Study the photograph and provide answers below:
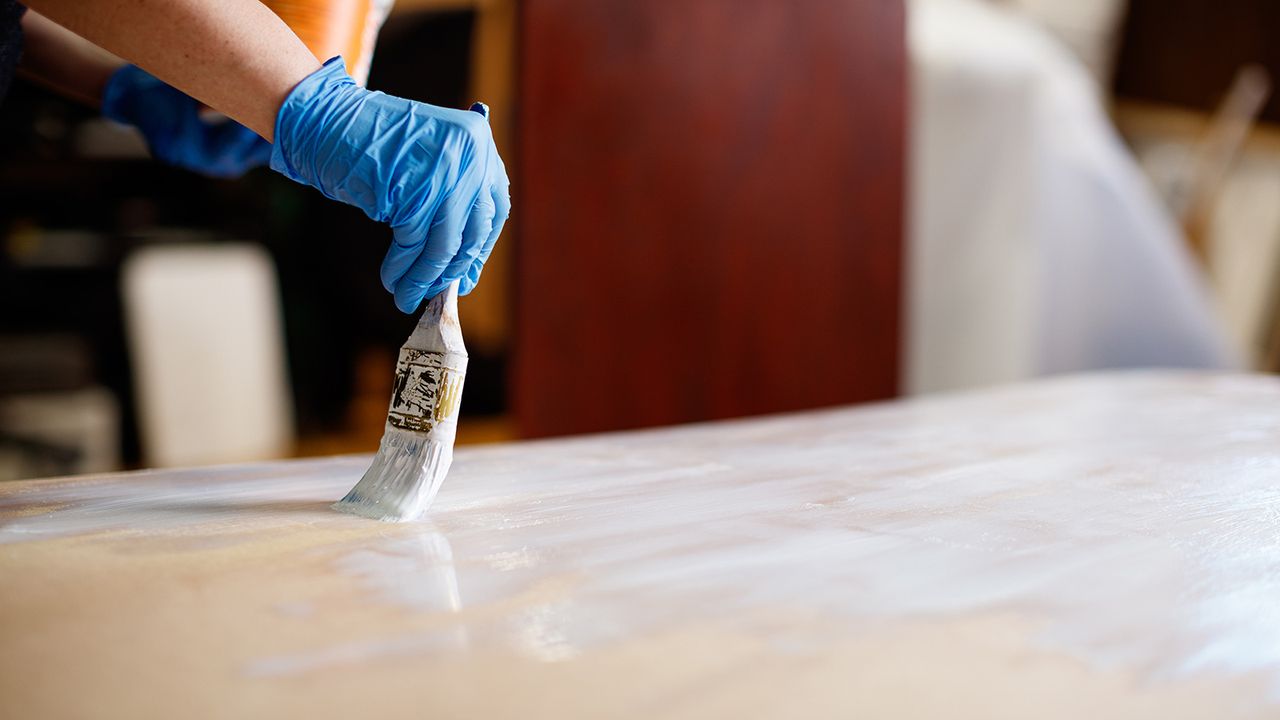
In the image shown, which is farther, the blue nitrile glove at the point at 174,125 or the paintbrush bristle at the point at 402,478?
the blue nitrile glove at the point at 174,125

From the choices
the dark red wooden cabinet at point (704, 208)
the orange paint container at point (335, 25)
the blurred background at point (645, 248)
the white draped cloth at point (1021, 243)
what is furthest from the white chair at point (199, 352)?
the orange paint container at point (335, 25)

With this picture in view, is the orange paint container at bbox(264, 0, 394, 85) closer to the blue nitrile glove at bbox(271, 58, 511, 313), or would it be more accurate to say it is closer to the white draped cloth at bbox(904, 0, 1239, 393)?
the blue nitrile glove at bbox(271, 58, 511, 313)

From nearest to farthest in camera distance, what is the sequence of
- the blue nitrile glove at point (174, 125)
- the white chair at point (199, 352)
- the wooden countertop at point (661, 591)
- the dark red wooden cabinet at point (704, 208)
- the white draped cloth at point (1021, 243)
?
the wooden countertop at point (661, 591) < the blue nitrile glove at point (174, 125) < the dark red wooden cabinet at point (704, 208) < the white draped cloth at point (1021, 243) < the white chair at point (199, 352)

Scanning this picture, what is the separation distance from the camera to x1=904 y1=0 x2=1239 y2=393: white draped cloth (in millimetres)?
2338

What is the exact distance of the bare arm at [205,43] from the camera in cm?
68

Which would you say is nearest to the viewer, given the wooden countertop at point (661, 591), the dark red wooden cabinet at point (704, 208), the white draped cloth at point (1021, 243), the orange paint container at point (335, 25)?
the wooden countertop at point (661, 591)

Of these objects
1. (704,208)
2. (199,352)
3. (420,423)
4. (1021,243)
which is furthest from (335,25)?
(199,352)

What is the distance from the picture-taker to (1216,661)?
0.50 metres

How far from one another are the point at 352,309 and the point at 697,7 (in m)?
2.01

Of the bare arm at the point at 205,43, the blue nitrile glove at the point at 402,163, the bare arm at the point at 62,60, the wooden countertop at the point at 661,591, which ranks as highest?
the bare arm at the point at 62,60

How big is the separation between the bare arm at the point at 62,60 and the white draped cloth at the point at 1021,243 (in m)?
1.70

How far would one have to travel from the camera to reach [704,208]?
5.94 ft

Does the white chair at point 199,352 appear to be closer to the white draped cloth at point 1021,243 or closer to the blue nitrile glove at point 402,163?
the white draped cloth at point 1021,243

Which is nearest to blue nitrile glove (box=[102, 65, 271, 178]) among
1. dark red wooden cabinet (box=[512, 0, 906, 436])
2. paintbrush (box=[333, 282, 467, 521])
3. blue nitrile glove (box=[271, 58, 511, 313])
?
blue nitrile glove (box=[271, 58, 511, 313])
